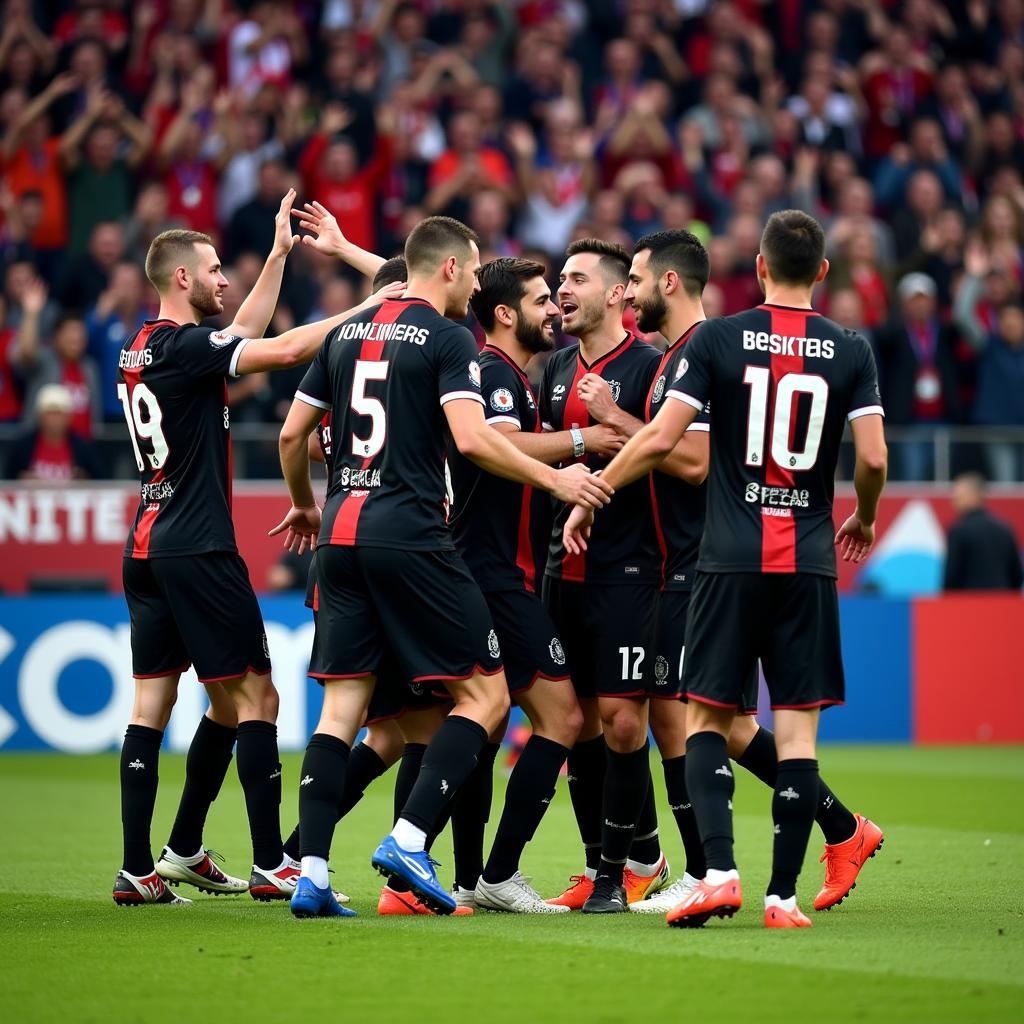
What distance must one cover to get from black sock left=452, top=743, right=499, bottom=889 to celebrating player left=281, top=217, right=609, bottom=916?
51cm

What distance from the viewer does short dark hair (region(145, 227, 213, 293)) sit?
26.3 ft

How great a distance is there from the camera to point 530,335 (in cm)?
804

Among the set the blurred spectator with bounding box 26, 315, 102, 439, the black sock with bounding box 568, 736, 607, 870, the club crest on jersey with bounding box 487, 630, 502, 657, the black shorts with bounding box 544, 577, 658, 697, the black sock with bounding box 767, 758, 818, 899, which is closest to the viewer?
the black sock with bounding box 767, 758, 818, 899

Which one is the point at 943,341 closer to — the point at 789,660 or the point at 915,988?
the point at 789,660

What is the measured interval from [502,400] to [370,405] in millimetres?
714

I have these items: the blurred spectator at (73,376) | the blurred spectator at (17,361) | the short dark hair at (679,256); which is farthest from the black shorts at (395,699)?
the blurred spectator at (17,361)

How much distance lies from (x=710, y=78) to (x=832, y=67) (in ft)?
5.65

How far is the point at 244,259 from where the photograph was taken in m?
16.8

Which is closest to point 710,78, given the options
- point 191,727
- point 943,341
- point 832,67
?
point 832,67

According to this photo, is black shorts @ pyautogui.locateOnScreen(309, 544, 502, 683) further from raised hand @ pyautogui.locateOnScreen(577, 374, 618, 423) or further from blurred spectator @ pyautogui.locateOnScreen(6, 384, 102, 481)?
blurred spectator @ pyautogui.locateOnScreen(6, 384, 102, 481)

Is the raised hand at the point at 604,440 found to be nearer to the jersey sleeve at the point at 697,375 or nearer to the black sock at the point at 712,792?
the jersey sleeve at the point at 697,375

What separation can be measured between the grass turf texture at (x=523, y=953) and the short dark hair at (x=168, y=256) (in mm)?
2728

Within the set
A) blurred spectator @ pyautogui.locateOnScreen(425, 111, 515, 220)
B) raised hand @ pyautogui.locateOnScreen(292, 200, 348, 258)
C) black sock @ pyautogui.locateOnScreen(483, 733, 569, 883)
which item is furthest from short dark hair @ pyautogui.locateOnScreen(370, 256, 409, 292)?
blurred spectator @ pyautogui.locateOnScreen(425, 111, 515, 220)

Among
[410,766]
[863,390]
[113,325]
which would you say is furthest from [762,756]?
[113,325]
